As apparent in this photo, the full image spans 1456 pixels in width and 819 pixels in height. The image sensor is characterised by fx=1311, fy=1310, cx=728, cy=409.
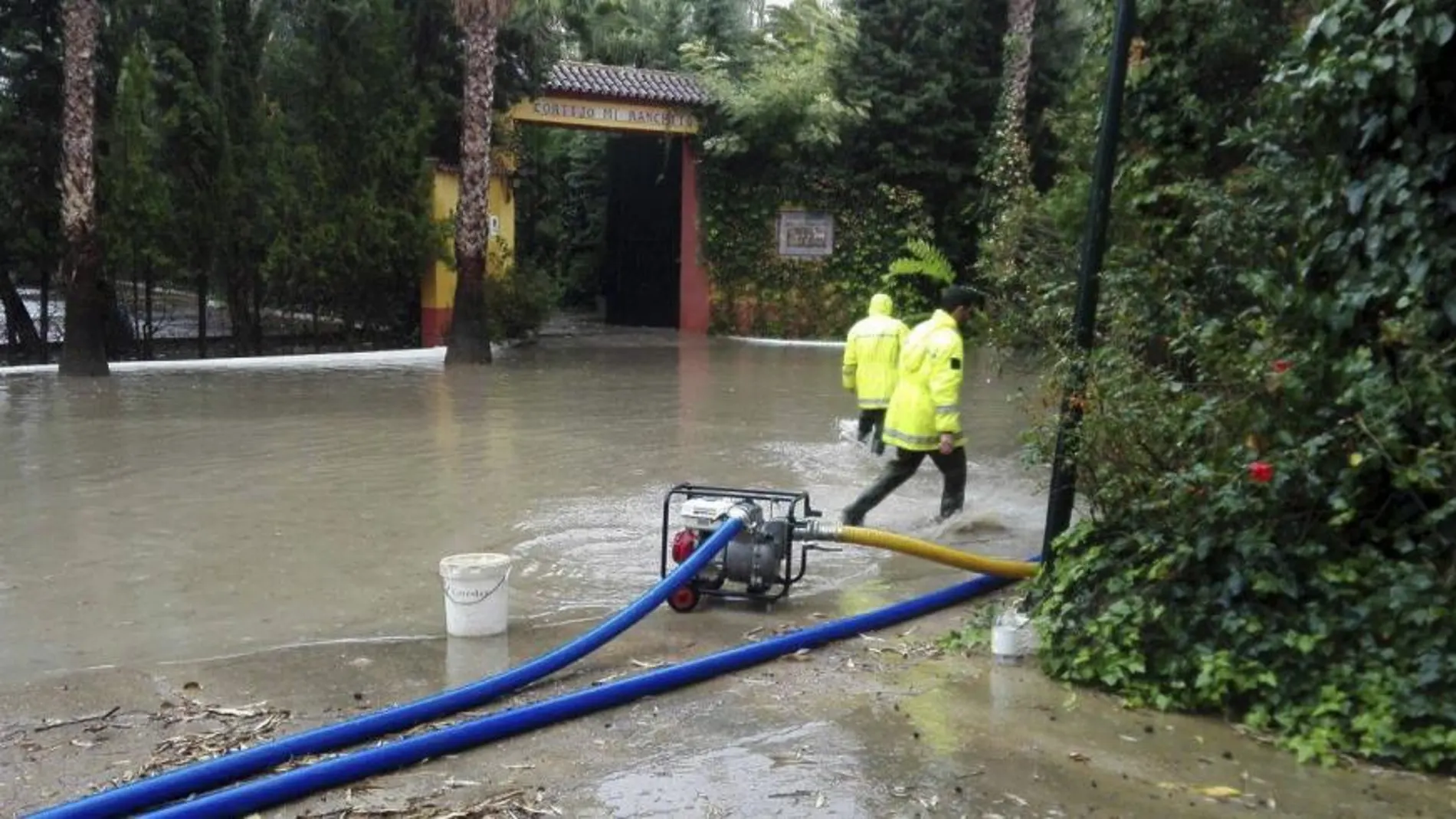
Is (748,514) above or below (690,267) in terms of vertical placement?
below

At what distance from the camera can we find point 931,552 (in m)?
6.27

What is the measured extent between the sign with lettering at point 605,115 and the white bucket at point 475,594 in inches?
681

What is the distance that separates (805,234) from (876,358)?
15969 mm

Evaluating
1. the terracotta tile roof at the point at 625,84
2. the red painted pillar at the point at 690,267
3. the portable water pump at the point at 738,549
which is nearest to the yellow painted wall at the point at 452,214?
the terracotta tile roof at the point at 625,84

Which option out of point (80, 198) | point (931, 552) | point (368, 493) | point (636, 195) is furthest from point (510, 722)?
point (636, 195)

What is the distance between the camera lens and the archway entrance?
75.0ft

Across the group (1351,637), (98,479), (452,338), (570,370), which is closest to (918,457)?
(1351,637)

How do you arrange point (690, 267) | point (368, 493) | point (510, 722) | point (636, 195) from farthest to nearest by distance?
point (636, 195) → point (690, 267) → point (368, 493) → point (510, 722)

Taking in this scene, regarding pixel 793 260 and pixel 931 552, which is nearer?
pixel 931 552

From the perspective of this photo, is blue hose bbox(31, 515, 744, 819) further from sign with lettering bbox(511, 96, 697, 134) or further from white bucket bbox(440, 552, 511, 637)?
sign with lettering bbox(511, 96, 697, 134)

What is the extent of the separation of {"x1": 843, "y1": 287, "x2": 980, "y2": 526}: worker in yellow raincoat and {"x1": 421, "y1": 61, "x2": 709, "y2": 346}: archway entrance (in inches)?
553

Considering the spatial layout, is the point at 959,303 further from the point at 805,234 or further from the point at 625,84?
the point at 805,234

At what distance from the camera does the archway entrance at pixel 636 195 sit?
75.0 feet

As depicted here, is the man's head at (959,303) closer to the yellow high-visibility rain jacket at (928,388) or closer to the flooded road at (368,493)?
the yellow high-visibility rain jacket at (928,388)
